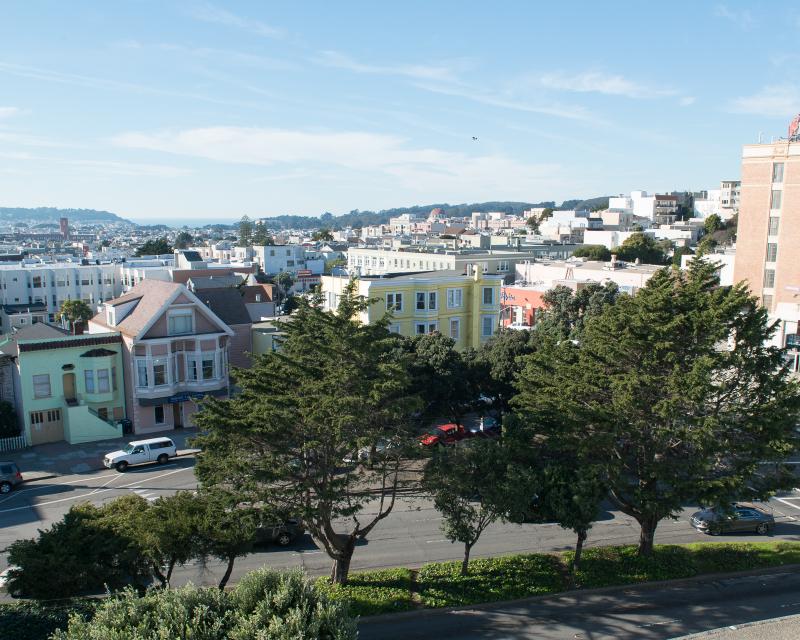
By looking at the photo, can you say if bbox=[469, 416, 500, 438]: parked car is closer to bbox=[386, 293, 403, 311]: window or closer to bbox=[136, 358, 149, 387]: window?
bbox=[386, 293, 403, 311]: window

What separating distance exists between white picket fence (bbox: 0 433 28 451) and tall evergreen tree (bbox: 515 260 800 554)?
34178mm

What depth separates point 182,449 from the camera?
44.0 m

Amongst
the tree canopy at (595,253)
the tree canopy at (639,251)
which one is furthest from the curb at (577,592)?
the tree canopy at (639,251)

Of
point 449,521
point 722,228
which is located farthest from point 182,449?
point 722,228

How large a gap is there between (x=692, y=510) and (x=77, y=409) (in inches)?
1462

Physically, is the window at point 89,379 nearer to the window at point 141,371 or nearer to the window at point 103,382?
the window at point 103,382

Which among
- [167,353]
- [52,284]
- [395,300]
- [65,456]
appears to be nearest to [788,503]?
[395,300]

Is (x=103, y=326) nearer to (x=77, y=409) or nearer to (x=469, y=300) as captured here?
(x=77, y=409)

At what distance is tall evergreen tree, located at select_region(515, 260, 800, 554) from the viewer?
23562mm

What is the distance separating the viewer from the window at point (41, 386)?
4431 centimetres

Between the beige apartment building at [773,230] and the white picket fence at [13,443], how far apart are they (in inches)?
2393

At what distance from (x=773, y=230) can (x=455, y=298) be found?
102 feet

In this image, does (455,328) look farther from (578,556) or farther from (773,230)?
(578,556)

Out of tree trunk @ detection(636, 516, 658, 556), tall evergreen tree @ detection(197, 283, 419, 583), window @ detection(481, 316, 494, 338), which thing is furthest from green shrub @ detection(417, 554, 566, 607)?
window @ detection(481, 316, 494, 338)
